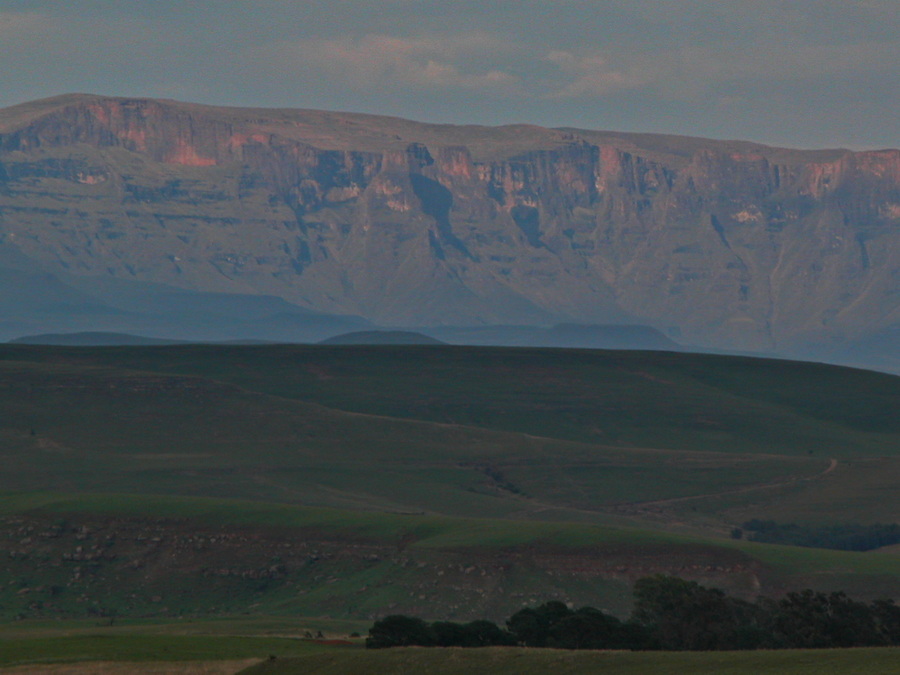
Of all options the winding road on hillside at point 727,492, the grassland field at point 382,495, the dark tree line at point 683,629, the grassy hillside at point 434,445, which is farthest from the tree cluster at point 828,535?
the dark tree line at point 683,629

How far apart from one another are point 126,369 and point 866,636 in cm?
13474

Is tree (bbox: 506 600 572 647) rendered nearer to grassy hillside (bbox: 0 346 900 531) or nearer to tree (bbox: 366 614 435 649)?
tree (bbox: 366 614 435 649)

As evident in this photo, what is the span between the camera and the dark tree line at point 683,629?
60.1 metres

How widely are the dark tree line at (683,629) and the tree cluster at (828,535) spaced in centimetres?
5545

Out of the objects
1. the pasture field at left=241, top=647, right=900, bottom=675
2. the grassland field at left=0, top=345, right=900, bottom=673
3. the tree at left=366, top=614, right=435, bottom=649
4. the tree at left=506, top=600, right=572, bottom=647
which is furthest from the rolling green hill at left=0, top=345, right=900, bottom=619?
the pasture field at left=241, top=647, right=900, bottom=675

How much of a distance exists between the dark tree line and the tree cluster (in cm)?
5545

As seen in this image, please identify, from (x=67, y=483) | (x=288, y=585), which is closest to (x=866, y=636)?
(x=288, y=585)

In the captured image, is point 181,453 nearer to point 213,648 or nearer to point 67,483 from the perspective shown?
point 67,483

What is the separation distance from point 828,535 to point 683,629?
62.6 m

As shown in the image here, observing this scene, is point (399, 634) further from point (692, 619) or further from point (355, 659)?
point (692, 619)

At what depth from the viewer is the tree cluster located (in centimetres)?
11901

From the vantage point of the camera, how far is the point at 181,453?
475 ft

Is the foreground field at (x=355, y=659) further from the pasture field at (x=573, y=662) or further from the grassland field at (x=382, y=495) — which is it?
the grassland field at (x=382, y=495)

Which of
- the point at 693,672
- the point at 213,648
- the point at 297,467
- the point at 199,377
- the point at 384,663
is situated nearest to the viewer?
the point at 693,672
